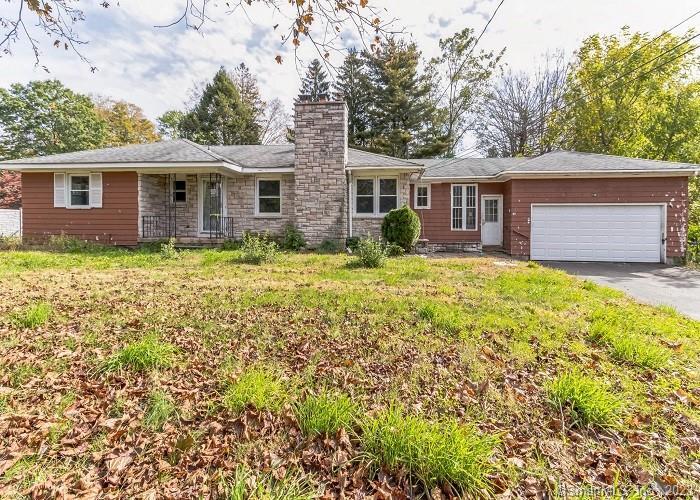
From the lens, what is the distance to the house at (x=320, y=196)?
453 inches

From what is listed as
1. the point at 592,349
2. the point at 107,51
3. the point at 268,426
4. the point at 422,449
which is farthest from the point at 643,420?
the point at 107,51

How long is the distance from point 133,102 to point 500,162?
1324 inches

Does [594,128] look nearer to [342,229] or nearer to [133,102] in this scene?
[342,229]

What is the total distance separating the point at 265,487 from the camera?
2.01 meters

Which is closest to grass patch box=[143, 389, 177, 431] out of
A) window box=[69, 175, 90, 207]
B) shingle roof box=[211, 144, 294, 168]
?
shingle roof box=[211, 144, 294, 168]

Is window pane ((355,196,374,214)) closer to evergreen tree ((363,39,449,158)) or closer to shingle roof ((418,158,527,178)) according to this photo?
shingle roof ((418,158,527,178))

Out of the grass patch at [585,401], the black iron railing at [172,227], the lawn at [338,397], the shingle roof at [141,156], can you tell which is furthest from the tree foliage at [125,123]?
the grass patch at [585,401]

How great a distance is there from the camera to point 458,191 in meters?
14.4

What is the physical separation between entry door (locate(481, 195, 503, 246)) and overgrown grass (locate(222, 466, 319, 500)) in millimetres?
13920

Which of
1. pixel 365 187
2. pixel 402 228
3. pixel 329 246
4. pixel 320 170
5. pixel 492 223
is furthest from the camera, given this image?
pixel 492 223

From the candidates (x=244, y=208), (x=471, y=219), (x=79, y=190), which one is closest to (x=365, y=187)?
(x=244, y=208)

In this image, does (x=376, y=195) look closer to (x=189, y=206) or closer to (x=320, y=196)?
(x=320, y=196)

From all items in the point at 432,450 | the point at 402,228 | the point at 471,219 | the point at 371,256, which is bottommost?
the point at 432,450

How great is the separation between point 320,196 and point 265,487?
1086 centimetres
